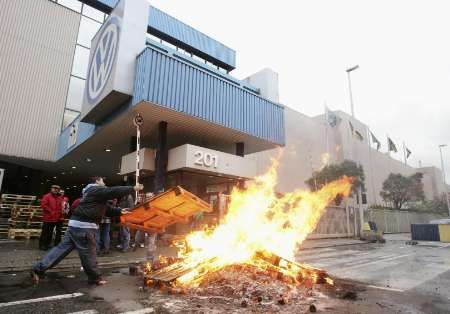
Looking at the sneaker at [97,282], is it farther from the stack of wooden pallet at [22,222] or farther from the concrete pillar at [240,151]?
the concrete pillar at [240,151]

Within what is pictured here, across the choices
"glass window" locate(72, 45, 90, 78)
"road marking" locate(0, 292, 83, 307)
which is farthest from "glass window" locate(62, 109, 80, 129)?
"road marking" locate(0, 292, 83, 307)

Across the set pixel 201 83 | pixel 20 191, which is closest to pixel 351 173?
pixel 201 83

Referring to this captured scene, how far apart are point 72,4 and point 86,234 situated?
22.5m

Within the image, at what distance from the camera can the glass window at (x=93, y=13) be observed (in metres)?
22.5

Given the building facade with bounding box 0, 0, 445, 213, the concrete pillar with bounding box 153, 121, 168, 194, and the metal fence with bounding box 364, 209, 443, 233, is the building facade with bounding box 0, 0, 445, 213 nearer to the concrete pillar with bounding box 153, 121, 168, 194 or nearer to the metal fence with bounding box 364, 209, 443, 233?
the concrete pillar with bounding box 153, 121, 168, 194

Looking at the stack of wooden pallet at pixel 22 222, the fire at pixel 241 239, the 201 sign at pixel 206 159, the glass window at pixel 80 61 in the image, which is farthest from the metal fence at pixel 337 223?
the glass window at pixel 80 61

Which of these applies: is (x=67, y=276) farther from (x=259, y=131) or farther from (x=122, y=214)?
(x=259, y=131)

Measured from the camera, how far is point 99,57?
44.0 ft

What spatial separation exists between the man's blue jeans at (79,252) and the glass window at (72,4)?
22074mm

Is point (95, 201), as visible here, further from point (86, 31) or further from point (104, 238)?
point (86, 31)

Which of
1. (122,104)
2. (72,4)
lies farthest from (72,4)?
(122,104)

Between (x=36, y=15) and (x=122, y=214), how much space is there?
20.1 m

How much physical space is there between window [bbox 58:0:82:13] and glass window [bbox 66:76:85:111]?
5570 millimetres

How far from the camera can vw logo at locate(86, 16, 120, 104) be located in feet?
38.2
